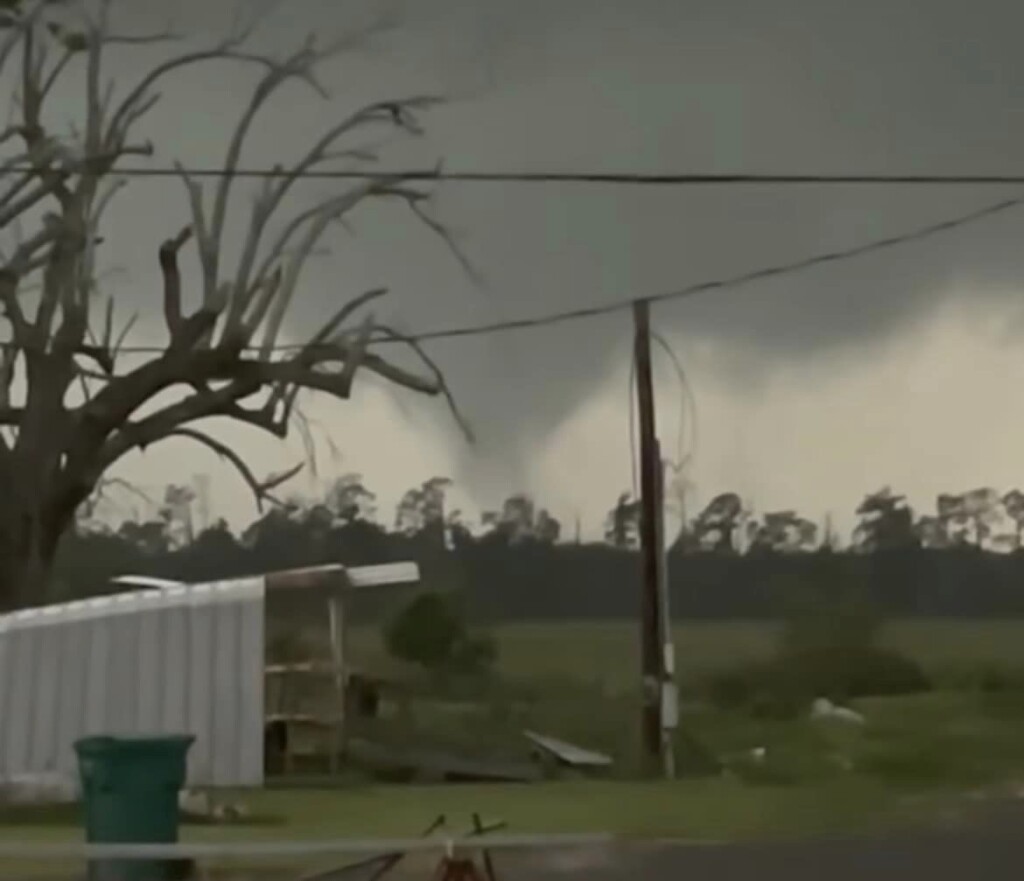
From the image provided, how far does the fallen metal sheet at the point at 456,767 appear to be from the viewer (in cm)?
246

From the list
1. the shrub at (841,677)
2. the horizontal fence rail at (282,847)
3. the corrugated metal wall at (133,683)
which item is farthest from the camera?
the shrub at (841,677)

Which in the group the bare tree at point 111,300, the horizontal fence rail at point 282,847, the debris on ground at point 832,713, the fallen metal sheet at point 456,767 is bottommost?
the horizontal fence rail at point 282,847

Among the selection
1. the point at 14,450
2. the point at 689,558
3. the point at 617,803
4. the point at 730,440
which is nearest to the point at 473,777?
the point at 617,803

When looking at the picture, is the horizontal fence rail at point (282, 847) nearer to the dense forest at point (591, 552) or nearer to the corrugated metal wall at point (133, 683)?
the corrugated metal wall at point (133, 683)

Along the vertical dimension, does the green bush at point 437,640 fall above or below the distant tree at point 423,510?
below

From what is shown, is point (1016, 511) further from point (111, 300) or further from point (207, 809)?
point (111, 300)

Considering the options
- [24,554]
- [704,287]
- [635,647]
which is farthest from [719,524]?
[24,554]

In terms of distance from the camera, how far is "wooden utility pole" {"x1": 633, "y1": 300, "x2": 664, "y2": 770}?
251 centimetres

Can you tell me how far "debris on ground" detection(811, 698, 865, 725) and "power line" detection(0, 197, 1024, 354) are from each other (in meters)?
0.57

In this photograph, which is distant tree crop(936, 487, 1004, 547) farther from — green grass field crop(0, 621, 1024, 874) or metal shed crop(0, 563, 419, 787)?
metal shed crop(0, 563, 419, 787)

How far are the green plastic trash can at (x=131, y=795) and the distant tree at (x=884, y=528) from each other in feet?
3.02

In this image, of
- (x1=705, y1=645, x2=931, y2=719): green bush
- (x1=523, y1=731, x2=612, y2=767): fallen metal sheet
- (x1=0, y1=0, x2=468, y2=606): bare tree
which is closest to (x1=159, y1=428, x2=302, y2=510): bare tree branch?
(x1=0, y1=0, x2=468, y2=606): bare tree

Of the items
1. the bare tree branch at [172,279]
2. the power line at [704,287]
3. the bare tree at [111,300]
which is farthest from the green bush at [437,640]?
the bare tree branch at [172,279]

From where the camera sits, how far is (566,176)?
2.59 meters
